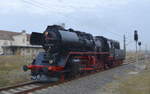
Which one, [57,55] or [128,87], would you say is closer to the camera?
[128,87]

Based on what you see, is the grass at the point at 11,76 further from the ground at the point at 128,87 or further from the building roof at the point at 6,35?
the building roof at the point at 6,35

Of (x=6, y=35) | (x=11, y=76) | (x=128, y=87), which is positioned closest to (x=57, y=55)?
(x=11, y=76)

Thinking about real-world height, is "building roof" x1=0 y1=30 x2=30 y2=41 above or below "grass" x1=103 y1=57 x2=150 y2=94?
above

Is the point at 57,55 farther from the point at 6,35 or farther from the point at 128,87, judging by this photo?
the point at 6,35

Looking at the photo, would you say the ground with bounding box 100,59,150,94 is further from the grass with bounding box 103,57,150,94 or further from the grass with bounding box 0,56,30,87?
the grass with bounding box 0,56,30,87

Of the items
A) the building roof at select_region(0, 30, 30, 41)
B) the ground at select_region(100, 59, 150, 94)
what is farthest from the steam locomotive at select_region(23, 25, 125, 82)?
the building roof at select_region(0, 30, 30, 41)

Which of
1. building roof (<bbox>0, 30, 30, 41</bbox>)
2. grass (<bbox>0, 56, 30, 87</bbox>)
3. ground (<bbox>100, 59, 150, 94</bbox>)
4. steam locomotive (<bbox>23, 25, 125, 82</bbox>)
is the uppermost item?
building roof (<bbox>0, 30, 30, 41</bbox>)

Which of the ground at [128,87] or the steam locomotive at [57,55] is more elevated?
the steam locomotive at [57,55]

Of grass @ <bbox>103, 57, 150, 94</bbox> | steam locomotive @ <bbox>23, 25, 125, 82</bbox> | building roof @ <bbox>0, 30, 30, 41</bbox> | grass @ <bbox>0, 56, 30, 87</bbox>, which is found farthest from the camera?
building roof @ <bbox>0, 30, 30, 41</bbox>

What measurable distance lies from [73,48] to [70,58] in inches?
44.1

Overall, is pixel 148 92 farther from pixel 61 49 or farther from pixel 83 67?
pixel 83 67

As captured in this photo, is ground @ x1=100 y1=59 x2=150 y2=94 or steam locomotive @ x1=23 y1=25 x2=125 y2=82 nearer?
ground @ x1=100 y1=59 x2=150 y2=94

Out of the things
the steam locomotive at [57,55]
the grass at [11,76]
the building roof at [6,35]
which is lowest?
the grass at [11,76]

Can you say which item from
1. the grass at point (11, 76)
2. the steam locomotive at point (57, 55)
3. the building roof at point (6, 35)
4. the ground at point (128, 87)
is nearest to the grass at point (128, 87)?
the ground at point (128, 87)
